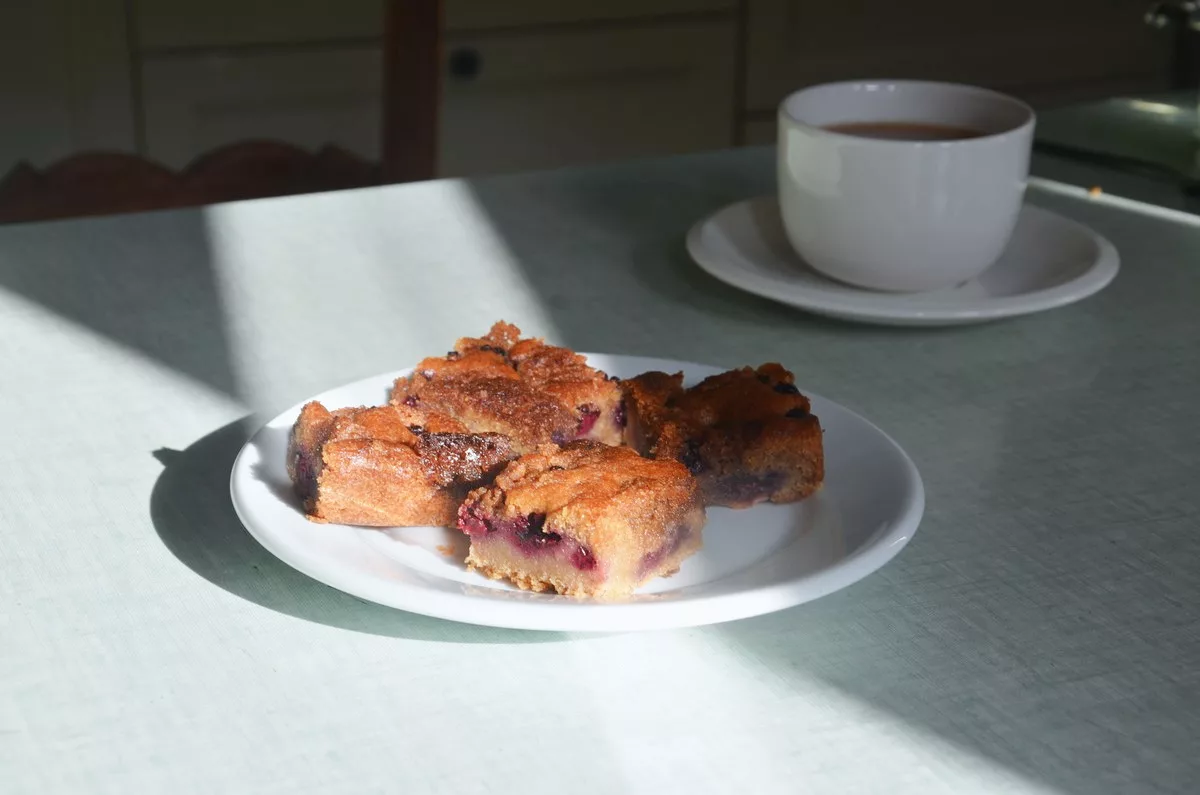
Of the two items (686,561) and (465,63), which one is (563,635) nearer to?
(686,561)

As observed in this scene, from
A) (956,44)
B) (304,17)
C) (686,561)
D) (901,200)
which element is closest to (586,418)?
(686,561)

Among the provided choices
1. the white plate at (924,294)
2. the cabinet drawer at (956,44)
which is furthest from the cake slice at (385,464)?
the cabinet drawer at (956,44)

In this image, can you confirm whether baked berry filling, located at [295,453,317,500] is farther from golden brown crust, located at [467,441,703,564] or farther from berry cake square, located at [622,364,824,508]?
berry cake square, located at [622,364,824,508]

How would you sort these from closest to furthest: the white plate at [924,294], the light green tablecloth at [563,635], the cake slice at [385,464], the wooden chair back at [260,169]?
1. the light green tablecloth at [563,635]
2. the cake slice at [385,464]
3. the white plate at [924,294]
4. the wooden chair back at [260,169]

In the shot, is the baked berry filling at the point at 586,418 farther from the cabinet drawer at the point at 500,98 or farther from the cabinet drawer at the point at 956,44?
the cabinet drawer at the point at 956,44

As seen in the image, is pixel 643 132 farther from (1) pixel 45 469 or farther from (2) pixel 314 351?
(1) pixel 45 469

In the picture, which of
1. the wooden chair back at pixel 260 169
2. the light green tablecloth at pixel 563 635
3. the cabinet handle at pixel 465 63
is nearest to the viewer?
the light green tablecloth at pixel 563 635

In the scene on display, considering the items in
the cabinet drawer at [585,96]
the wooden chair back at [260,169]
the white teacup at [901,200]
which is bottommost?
the cabinet drawer at [585,96]
